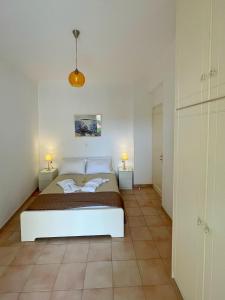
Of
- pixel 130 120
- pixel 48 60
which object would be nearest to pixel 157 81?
pixel 130 120

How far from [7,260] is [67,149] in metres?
3.01

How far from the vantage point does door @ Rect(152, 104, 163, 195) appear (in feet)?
13.7

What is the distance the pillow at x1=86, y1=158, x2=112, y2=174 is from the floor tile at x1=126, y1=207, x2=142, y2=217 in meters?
1.20

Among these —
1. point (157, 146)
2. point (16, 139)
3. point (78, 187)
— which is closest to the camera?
point (78, 187)

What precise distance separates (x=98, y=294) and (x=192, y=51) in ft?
6.83

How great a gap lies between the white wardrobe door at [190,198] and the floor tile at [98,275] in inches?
25.3

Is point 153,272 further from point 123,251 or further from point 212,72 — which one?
point 212,72

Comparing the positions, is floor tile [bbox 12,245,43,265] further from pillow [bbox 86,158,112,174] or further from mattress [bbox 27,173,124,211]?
pillow [bbox 86,158,112,174]

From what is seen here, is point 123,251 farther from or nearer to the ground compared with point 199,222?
nearer to the ground

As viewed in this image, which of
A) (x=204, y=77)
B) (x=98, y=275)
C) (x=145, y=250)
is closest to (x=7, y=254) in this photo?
(x=98, y=275)

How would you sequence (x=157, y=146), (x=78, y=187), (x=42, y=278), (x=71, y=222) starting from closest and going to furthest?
(x=42, y=278) < (x=71, y=222) < (x=78, y=187) < (x=157, y=146)

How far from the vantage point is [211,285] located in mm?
1241

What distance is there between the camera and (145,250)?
98.3 inches

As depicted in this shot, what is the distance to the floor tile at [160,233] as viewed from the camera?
279 centimetres
